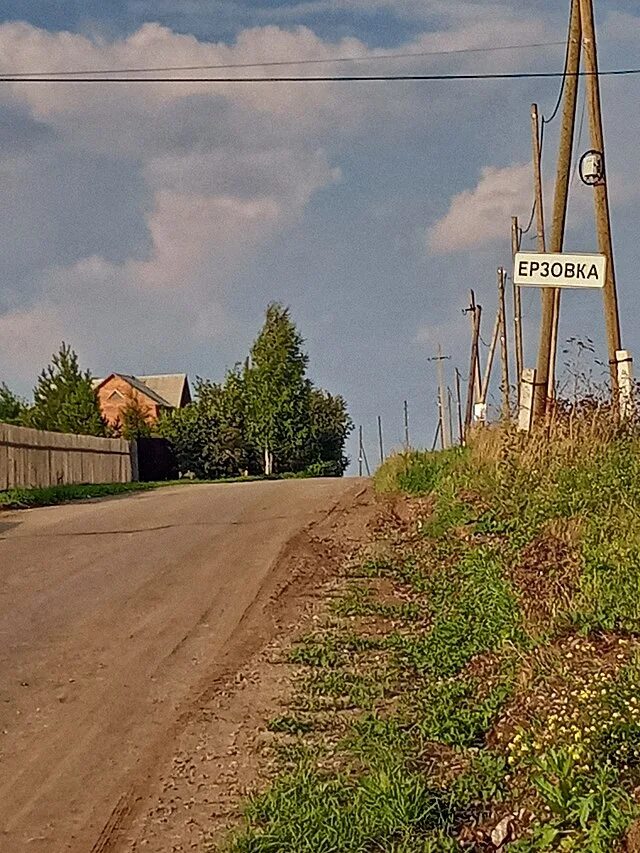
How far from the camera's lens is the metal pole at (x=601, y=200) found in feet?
47.9

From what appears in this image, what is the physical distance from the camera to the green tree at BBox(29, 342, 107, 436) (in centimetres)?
4766

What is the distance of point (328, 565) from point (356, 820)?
6.13 m

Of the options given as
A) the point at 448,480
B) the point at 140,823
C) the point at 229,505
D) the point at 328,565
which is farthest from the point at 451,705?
the point at 229,505

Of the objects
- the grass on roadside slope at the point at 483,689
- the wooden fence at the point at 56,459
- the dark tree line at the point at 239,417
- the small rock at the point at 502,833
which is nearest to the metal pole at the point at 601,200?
the grass on roadside slope at the point at 483,689

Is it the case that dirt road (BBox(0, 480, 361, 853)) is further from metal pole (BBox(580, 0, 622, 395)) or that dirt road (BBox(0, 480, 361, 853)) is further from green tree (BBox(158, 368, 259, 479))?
green tree (BBox(158, 368, 259, 479))

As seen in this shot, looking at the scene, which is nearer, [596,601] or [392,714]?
[392,714]

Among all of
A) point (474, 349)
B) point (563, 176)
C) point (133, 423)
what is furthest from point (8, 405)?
point (563, 176)

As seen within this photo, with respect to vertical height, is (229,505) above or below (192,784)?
above

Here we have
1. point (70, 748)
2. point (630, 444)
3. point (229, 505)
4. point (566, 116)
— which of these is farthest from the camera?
point (229, 505)

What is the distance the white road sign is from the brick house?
152 feet

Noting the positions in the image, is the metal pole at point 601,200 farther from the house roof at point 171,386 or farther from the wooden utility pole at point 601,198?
the house roof at point 171,386

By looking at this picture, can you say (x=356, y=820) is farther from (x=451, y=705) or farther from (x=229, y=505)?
(x=229, y=505)

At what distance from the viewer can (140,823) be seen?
4.71 metres

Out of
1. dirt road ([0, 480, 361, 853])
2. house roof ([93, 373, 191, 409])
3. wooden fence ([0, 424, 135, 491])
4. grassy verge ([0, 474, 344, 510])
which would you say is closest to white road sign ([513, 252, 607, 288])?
dirt road ([0, 480, 361, 853])
